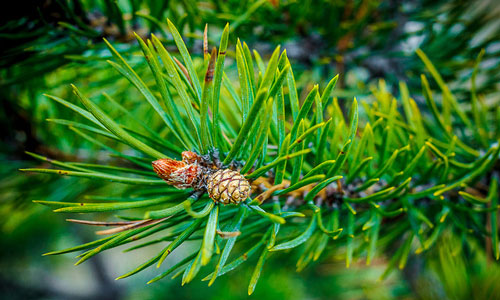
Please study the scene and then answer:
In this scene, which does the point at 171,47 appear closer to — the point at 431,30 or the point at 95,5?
the point at 95,5

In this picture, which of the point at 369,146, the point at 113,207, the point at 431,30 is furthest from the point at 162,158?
the point at 431,30

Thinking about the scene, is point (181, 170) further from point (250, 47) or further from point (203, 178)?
point (250, 47)

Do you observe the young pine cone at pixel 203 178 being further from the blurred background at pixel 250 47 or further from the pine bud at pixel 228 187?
the blurred background at pixel 250 47

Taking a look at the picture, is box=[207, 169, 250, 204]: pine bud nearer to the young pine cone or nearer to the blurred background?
the young pine cone

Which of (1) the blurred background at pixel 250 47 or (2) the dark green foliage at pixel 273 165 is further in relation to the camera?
(1) the blurred background at pixel 250 47

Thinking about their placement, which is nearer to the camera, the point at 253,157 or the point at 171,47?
the point at 253,157

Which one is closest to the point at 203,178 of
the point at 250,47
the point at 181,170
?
the point at 181,170

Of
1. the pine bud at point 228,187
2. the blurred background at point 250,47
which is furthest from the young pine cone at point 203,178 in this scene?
the blurred background at point 250,47
